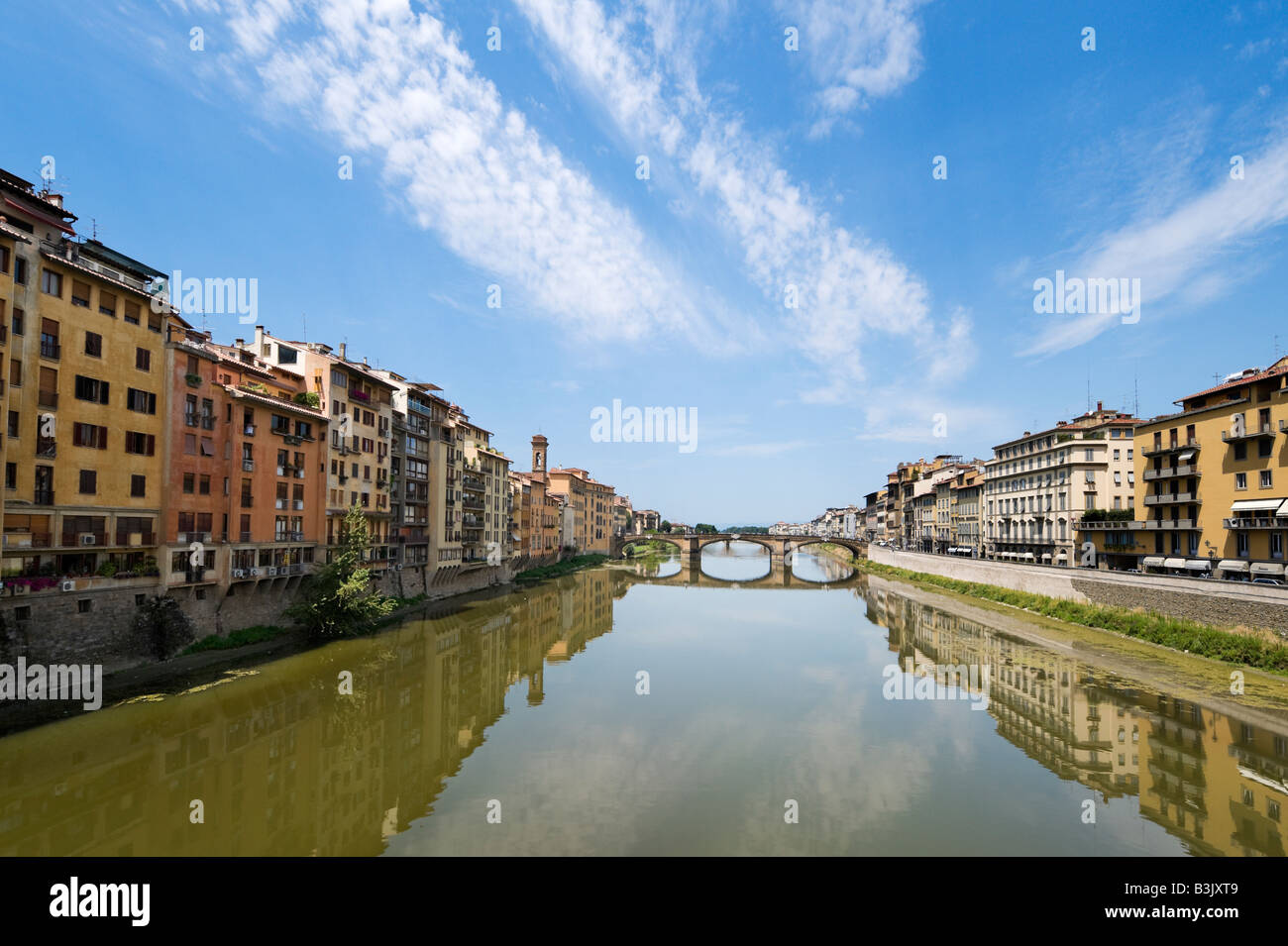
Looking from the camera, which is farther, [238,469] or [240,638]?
[238,469]

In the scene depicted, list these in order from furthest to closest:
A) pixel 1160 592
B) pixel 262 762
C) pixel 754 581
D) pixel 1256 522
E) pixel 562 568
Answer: pixel 562 568
pixel 754 581
pixel 1160 592
pixel 1256 522
pixel 262 762

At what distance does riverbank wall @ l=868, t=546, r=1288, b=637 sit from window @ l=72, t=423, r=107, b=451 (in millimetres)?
58733

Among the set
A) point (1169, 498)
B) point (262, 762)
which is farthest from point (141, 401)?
point (1169, 498)

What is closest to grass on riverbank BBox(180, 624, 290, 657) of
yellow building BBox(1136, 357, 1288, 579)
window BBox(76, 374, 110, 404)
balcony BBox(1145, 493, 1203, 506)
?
window BBox(76, 374, 110, 404)

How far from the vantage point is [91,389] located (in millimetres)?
27781

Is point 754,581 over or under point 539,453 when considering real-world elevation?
under

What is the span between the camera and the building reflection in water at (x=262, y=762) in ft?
53.3

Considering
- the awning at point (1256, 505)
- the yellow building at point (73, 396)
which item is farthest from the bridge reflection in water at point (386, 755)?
the awning at point (1256, 505)

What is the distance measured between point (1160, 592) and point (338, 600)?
53681 millimetres

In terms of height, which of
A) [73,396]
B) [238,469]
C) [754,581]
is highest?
[73,396]

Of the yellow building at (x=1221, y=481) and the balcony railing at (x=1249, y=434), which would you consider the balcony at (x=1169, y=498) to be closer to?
the yellow building at (x=1221, y=481)

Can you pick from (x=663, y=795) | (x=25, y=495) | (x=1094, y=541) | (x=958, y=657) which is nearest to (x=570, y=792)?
(x=663, y=795)

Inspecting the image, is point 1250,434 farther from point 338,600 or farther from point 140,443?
point 140,443

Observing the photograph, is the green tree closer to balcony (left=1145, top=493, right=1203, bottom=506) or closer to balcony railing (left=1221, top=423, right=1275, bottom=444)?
balcony railing (left=1221, top=423, right=1275, bottom=444)
